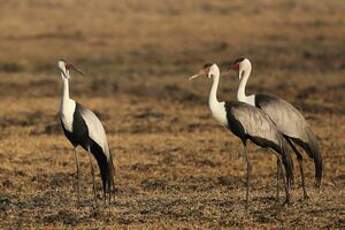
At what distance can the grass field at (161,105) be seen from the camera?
361 inches

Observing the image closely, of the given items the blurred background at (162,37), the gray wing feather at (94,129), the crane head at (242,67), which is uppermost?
the blurred background at (162,37)

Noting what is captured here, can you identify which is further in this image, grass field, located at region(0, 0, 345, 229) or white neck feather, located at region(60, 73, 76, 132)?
white neck feather, located at region(60, 73, 76, 132)

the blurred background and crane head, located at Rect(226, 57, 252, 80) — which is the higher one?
the blurred background

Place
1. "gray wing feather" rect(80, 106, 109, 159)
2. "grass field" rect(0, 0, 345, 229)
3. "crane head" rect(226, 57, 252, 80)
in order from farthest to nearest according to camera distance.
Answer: "crane head" rect(226, 57, 252, 80)
"gray wing feather" rect(80, 106, 109, 159)
"grass field" rect(0, 0, 345, 229)

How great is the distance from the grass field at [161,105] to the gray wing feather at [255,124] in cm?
64

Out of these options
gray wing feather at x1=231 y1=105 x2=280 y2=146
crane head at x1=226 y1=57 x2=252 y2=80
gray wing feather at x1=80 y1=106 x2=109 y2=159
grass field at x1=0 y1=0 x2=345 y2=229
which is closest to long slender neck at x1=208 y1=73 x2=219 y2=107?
gray wing feather at x1=231 y1=105 x2=280 y2=146

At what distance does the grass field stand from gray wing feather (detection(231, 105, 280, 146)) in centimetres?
64

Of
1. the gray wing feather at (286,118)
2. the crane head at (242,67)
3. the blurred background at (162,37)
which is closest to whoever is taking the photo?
the gray wing feather at (286,118)

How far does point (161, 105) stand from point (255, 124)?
870cm

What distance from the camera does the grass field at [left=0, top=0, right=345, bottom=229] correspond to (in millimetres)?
9164

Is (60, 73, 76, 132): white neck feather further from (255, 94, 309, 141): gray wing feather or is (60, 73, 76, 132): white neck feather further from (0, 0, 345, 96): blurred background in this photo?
(0, 0, 345, 96): blurred background

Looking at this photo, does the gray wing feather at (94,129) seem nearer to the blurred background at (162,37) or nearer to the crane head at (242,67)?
the crane head at (242,67)

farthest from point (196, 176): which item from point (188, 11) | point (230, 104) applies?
point (188, 11)

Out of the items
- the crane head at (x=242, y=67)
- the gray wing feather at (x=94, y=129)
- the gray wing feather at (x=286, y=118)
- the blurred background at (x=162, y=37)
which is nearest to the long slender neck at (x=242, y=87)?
the crane head at (x=242, y=67)
